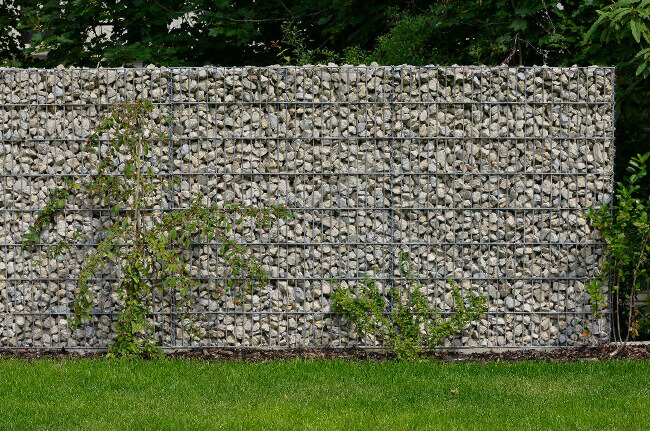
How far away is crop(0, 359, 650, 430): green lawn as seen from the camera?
4.48 m

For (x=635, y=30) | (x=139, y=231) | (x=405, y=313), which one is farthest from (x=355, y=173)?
(x=635, y=30)

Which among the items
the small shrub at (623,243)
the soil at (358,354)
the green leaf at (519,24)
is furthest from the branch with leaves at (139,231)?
the green leaf at (519,24)

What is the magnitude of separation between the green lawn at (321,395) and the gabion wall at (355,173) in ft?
2.06

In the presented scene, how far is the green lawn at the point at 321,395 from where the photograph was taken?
4.48 m

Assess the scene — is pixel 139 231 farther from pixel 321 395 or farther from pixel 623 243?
pixel 623 243

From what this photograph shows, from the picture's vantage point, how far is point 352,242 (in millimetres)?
6172

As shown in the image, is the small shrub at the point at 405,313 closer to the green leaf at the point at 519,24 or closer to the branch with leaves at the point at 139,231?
the branch with leaves at the point at 139,231

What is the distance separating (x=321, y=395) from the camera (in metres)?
5.04

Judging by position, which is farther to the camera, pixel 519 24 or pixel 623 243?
pixel 519 24

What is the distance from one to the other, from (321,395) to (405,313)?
1341mm

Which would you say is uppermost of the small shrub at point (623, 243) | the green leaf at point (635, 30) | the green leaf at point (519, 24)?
the green leaf at point (519, 24)

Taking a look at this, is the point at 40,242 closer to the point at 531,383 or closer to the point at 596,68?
the point at 531,383

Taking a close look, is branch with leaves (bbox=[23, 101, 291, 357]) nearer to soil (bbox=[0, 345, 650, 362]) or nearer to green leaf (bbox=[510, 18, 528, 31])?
soil (bbox=[0, 345, 650, 362])

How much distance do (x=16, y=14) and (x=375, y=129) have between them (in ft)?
24.9
